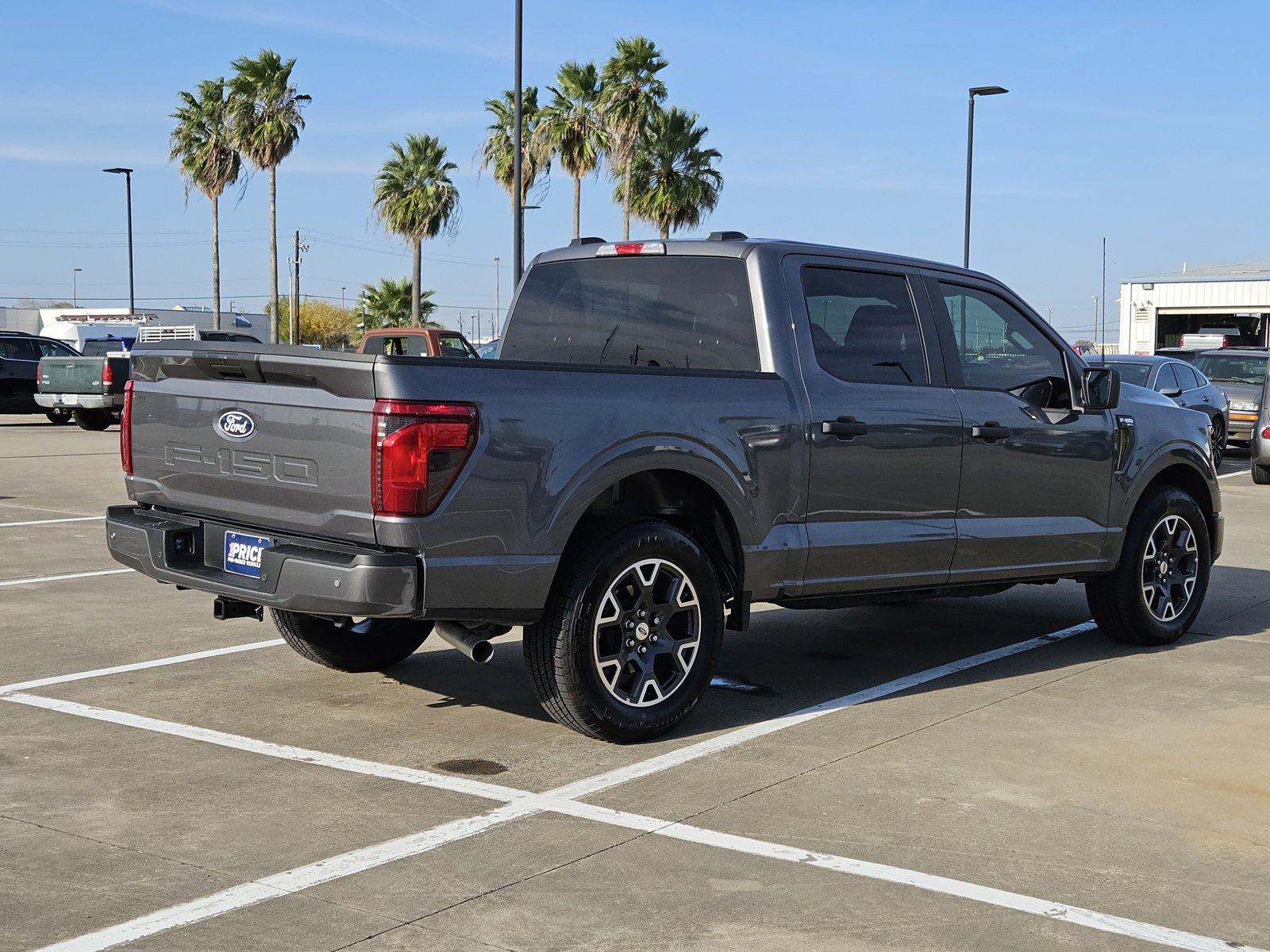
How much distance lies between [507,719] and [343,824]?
1549mm

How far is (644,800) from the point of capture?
16.8ft

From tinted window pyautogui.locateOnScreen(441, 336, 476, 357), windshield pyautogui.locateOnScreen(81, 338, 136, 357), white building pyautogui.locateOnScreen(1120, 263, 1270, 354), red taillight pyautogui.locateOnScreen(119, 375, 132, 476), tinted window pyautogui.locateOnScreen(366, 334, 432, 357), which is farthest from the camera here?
white building pyautogui.locateOnScreen(1120, 263, 1270, 354)

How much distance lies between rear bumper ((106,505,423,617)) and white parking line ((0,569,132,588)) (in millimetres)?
3970

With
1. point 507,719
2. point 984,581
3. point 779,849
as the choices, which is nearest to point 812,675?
point 984,581

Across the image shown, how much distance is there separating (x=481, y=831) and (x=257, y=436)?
1.76m

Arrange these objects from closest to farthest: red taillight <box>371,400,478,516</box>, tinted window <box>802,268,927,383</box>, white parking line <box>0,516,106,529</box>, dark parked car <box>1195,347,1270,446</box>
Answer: red taillight <box>371,400,478,516</box> → tinted window <box>802,268,927,383</box> → white parking line <box>0,516,106,529</box> → dark parked car <box>1195,347,1270,446</box>

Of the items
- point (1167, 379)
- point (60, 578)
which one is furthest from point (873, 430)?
point (1167, 379)

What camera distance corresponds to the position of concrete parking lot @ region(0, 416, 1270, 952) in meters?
4.03

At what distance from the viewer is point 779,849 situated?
4602mm

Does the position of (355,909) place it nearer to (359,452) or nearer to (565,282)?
(359,452)

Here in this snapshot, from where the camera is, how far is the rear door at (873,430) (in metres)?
6.44

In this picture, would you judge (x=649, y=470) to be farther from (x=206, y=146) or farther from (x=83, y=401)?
(x=206, y=146)

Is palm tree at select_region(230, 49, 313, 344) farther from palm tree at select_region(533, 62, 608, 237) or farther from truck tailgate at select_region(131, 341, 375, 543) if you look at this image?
truck tailgate at select_region(131, 341, 375, 543)

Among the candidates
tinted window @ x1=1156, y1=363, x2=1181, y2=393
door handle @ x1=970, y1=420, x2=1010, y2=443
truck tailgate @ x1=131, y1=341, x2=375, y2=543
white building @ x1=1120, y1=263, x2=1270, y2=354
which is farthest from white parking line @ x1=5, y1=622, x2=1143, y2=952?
white building @ x1=1120, y1=263, x2=1270, y2=354
